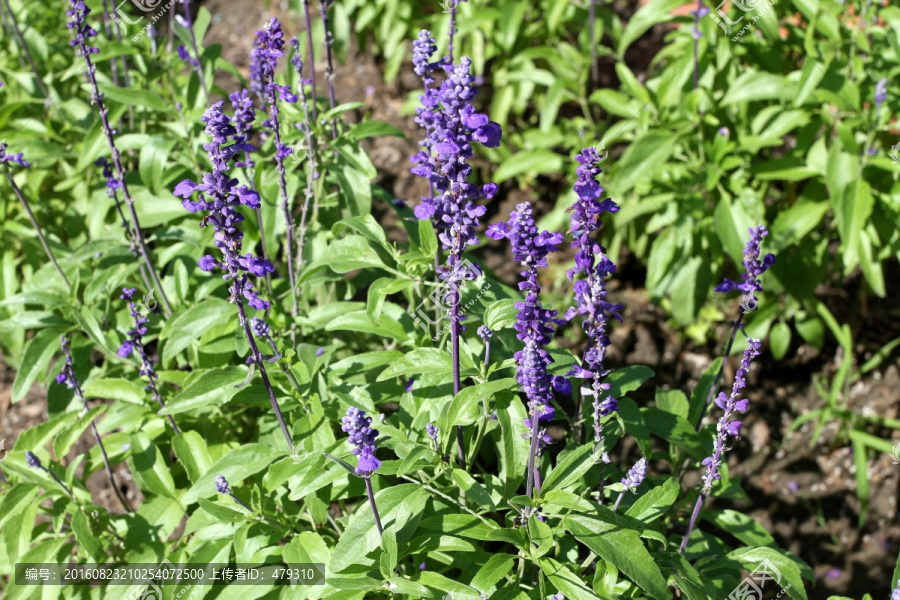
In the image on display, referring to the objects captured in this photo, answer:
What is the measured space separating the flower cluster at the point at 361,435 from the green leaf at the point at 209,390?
103cm

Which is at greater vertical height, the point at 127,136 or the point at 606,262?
the point at 127,136

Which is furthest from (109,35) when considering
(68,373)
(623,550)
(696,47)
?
(623,550)

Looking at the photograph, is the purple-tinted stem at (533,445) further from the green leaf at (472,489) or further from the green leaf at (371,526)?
the green leaf at (371,526)

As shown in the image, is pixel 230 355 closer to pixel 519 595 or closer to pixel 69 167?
pixel 519 595

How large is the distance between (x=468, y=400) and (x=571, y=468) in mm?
531

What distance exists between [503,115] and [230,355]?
3.51 meters

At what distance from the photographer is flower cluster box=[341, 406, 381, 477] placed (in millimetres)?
2533

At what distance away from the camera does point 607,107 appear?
556 cm

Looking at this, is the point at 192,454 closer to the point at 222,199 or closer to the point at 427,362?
the point at 427,362

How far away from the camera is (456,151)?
102 inches

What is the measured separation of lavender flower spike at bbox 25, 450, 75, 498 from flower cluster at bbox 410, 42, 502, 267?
85.9 inches

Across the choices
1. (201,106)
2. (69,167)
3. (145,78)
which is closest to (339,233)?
(201,106)

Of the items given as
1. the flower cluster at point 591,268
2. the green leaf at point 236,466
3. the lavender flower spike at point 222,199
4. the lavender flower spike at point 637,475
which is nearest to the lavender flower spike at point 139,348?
the green leaf at point 236,466

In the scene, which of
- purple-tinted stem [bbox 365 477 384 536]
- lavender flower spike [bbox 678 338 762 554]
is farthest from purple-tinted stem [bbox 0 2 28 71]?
lavender flower spike [bbox 678 338 762 554]
